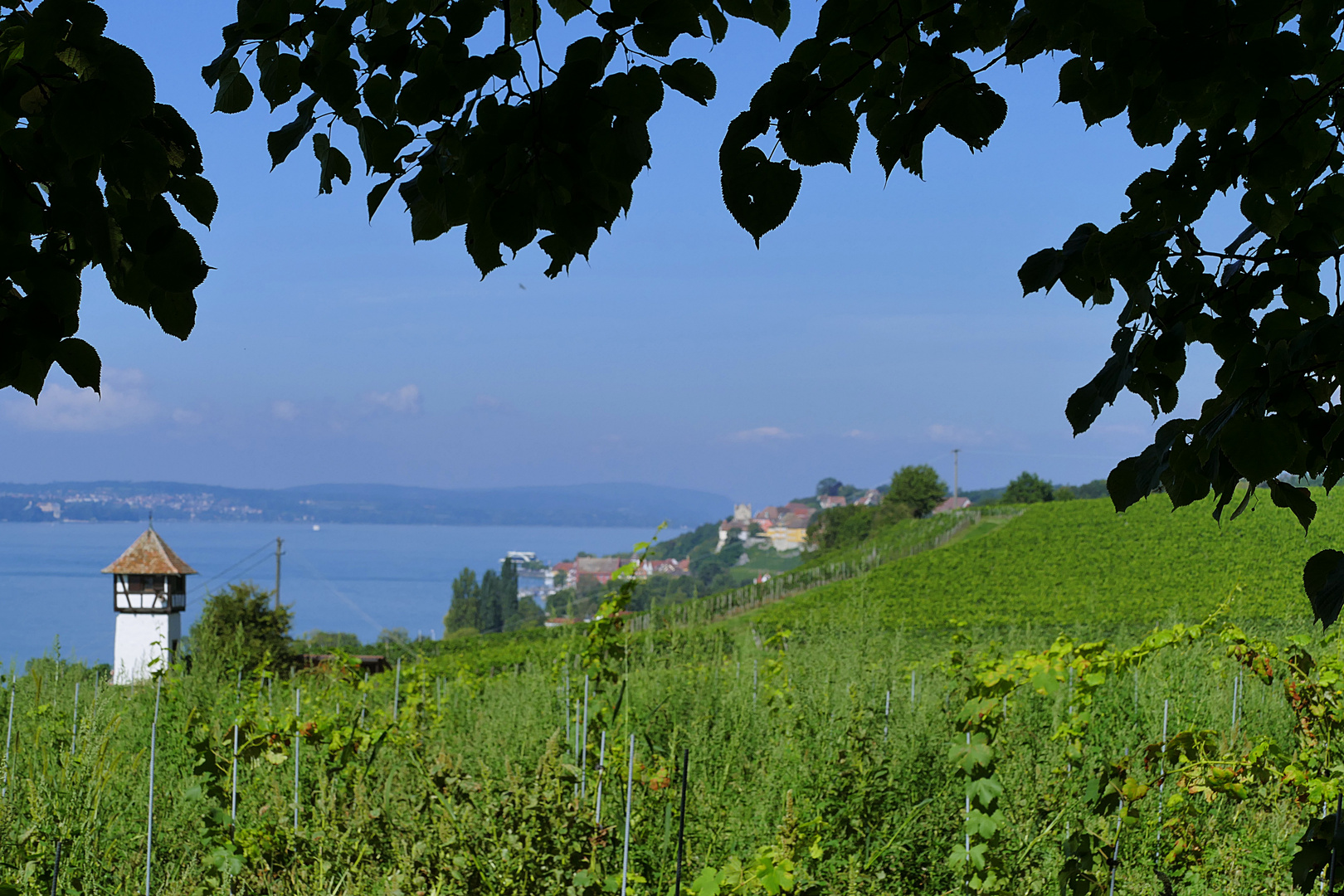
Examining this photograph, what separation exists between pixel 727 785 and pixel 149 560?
19031 millimetres

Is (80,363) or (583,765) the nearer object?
(80,363)

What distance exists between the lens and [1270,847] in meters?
3.33

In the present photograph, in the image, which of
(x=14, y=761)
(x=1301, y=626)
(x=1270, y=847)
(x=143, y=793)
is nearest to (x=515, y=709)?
(x=143, y=793)

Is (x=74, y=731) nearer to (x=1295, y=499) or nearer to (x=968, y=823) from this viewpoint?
(x=968, y=823)

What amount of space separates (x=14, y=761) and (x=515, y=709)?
2.34 m

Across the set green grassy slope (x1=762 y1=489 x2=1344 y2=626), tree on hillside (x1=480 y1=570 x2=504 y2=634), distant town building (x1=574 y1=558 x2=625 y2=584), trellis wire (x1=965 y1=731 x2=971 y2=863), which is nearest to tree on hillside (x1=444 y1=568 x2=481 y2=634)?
tree on hillside (x1=480 y1=570 x2=504 y2=634)

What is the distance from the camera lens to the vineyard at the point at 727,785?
2639mm

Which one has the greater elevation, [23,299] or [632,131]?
[632,131]

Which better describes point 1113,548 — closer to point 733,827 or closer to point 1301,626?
point 1301,626

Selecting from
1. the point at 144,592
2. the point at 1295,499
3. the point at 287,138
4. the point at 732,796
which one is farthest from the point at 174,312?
the point at 144,592

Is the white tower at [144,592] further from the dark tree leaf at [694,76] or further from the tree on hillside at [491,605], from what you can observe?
the tree on hillside at [491,605]

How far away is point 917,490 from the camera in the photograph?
211ft

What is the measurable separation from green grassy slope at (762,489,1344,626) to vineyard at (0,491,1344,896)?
15592 millimetres

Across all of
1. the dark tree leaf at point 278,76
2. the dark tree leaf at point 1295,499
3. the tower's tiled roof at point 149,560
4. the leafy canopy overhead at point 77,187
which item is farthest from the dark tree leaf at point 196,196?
the tower's tiled roof at point 149,560
